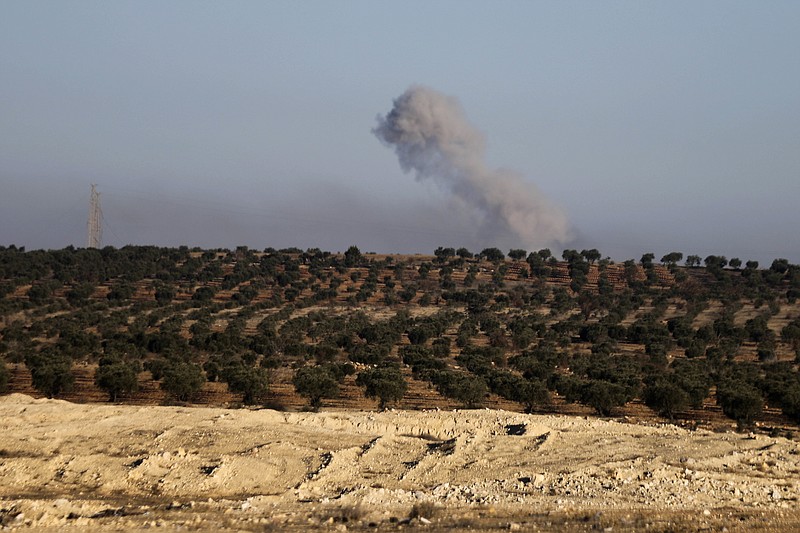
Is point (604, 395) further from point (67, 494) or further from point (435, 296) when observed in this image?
point (435, 296)

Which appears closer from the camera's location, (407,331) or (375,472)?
(375,472)

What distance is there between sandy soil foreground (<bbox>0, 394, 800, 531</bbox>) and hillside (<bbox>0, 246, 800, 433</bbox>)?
49.6 feet

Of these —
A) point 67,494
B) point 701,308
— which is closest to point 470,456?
point 67,494

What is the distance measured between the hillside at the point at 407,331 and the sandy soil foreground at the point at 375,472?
1513cm

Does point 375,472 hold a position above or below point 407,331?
below

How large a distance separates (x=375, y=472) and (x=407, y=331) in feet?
231

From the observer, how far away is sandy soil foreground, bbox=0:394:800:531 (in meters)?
19.8

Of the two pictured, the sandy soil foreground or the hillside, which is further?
the hillside

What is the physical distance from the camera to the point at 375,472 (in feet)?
88.7

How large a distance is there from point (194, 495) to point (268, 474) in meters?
2.82

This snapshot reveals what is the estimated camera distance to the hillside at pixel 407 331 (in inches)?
2056

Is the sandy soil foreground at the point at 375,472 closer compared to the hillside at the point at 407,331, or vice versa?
the sandy soil foreground at the point at 375,472

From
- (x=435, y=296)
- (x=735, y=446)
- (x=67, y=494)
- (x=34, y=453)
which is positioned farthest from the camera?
(x=435, y=296)

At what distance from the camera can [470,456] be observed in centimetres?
2902
